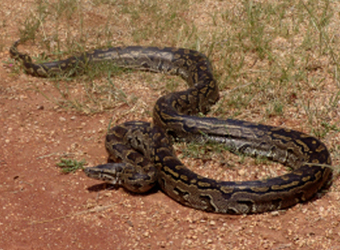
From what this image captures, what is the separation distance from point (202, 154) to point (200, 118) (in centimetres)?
82

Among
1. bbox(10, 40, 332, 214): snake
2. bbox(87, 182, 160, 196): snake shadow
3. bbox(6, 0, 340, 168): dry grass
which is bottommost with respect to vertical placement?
bbox(87, 182, 160, 196): snake shadow

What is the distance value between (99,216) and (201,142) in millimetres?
2668

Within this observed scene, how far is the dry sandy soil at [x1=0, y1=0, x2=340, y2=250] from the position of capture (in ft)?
18.9

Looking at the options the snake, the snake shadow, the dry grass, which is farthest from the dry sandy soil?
the dry grass

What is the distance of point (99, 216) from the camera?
630cm

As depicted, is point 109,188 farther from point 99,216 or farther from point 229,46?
point 229,46

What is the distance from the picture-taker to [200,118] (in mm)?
8047

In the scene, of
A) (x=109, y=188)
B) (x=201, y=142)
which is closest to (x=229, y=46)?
(x=201, y=142)

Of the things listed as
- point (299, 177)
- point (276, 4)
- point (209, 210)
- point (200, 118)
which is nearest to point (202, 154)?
point (200, 118)

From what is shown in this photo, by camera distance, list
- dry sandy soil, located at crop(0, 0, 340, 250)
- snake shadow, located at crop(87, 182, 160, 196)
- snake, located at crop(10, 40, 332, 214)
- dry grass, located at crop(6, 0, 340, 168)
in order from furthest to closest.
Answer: dry grass, located at crop(6, 0, 340, 168) < snake shadow, located at crop(87, 182, 160, 196) < snake, located at crop(10, 40, 332, 214) < dry sandy soil, located at crop(0, 0, 340, 250)

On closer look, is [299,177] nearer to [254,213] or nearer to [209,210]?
[254,213]

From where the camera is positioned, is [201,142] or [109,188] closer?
[109,188]

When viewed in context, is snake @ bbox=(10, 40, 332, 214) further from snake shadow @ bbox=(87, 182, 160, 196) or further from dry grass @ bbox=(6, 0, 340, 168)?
dry grass @ bbox=(6, 0, 340, 168)

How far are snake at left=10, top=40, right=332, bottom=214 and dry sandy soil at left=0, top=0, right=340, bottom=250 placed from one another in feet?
0.75
